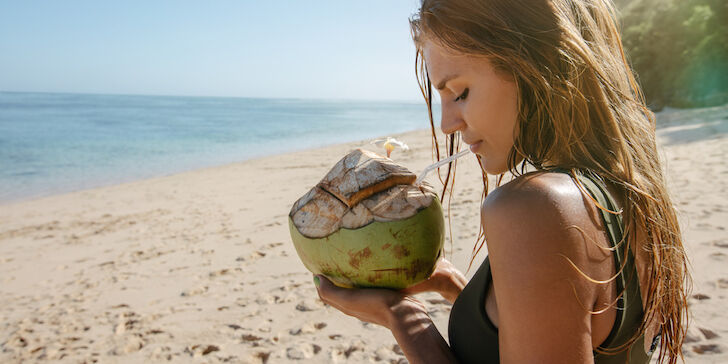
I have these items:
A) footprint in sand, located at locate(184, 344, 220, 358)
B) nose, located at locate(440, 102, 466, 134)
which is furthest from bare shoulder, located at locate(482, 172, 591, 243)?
footprint in sand, located at locate(184, 344, 220, 358)

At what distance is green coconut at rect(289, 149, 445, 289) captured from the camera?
3.76 feet

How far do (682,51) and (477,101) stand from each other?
1927 centimetres

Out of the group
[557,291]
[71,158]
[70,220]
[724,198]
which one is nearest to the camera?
[557,291]

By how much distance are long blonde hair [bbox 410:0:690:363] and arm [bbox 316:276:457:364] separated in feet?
1.27

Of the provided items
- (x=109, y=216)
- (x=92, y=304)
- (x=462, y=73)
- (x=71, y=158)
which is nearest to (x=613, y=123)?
(x=462, y=73)

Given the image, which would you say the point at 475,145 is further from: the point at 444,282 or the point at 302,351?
the point at 302,351

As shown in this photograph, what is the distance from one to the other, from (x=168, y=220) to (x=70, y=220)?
1517 mm

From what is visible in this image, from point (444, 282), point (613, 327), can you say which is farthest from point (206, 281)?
point (613, 327)

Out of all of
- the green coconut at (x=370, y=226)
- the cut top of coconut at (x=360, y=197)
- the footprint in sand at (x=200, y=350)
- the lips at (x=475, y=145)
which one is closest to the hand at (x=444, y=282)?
the green coconut at (x=370, y=226)

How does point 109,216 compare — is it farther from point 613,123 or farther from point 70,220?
point 613,123

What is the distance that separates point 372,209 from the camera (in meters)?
1.16

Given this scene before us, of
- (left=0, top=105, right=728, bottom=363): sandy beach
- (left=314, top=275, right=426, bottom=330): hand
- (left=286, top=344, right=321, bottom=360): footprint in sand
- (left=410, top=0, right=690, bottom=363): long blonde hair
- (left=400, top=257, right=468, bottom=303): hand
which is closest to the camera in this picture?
(left=410, top=0, right=690, bottom=363): long blonde hair

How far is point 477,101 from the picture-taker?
33.8 inches

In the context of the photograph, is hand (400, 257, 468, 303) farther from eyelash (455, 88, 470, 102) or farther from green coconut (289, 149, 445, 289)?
eyelash (455, 88, 470, 102)
